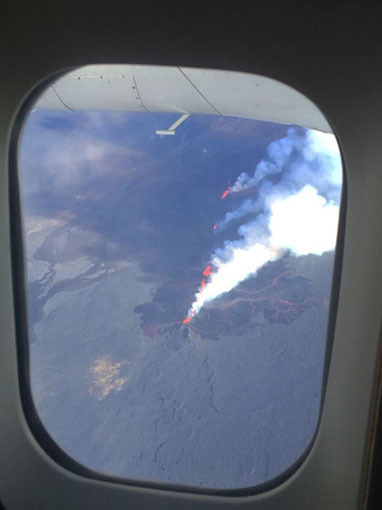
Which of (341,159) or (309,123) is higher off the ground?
(309,123)

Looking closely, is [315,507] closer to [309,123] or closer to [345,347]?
[345,347]

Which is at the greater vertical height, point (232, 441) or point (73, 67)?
point (73, 67)

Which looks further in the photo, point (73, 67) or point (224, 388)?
point (224, 388)

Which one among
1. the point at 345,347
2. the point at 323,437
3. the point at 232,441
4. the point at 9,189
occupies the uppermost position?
the point at 9,189

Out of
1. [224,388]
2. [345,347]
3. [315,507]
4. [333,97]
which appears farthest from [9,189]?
[224,388]

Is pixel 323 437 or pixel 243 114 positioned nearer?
pixel 323 437

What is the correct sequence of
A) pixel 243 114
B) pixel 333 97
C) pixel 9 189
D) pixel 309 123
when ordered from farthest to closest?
pixel 243 114, pixel 309 123, pixel 9 189, pixel 333 97

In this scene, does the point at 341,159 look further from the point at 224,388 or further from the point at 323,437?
the point at 224,388

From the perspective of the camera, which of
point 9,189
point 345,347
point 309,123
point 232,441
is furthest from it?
point 232,441

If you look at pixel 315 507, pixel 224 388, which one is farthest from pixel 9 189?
pixel 224 388
